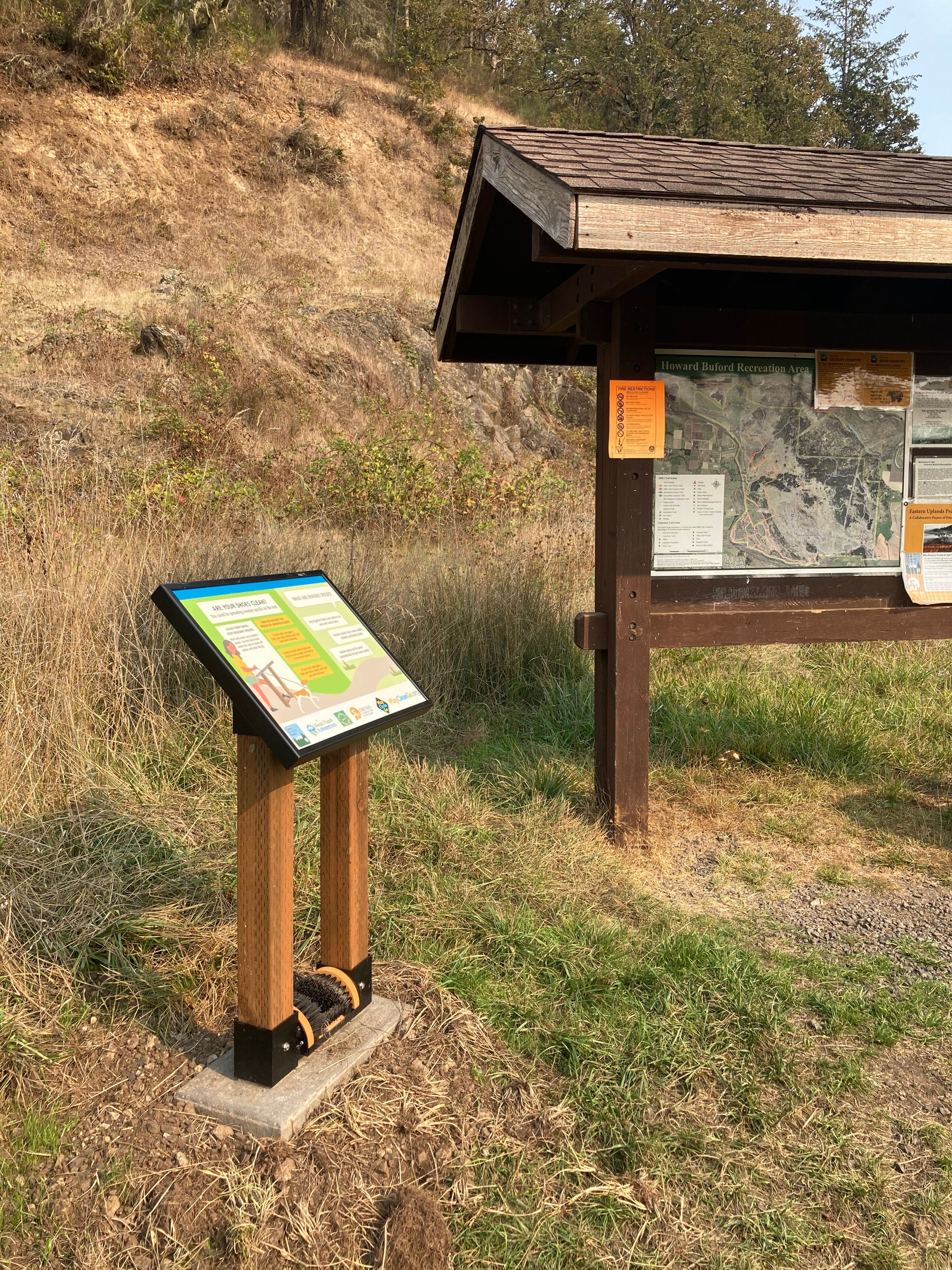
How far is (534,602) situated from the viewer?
6301 millimetres

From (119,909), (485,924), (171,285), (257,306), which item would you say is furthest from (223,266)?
(485,924)

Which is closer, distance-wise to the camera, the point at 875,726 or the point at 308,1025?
the point at 308,1025

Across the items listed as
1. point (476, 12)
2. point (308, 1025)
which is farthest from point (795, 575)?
point (476, 12)

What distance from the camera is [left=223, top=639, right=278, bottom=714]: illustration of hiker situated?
2.21 m

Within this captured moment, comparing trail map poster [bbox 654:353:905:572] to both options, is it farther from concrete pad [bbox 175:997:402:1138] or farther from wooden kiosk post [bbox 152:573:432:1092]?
concrete pad [bbox 175:997:402:1138]

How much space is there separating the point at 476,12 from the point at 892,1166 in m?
34.8

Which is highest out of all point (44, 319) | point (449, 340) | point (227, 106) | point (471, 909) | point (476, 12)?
point (476, 12)

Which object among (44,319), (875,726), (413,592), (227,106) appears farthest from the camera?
(227,106)

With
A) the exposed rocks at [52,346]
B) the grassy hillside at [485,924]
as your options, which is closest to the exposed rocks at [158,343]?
the exposed rocks at [52,346]

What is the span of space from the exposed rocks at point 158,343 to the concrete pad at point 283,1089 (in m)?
13.2

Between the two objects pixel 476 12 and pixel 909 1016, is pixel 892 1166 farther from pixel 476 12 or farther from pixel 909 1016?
pixel 476 12

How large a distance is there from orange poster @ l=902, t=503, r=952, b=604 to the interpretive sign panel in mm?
2731

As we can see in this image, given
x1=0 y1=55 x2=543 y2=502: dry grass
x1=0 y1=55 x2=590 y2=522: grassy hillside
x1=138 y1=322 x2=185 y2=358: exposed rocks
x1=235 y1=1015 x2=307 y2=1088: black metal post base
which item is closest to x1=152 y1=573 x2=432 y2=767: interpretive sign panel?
x1=235 y1=1015 x2=307 y2=1088: black metal post base

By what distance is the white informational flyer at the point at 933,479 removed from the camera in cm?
444
